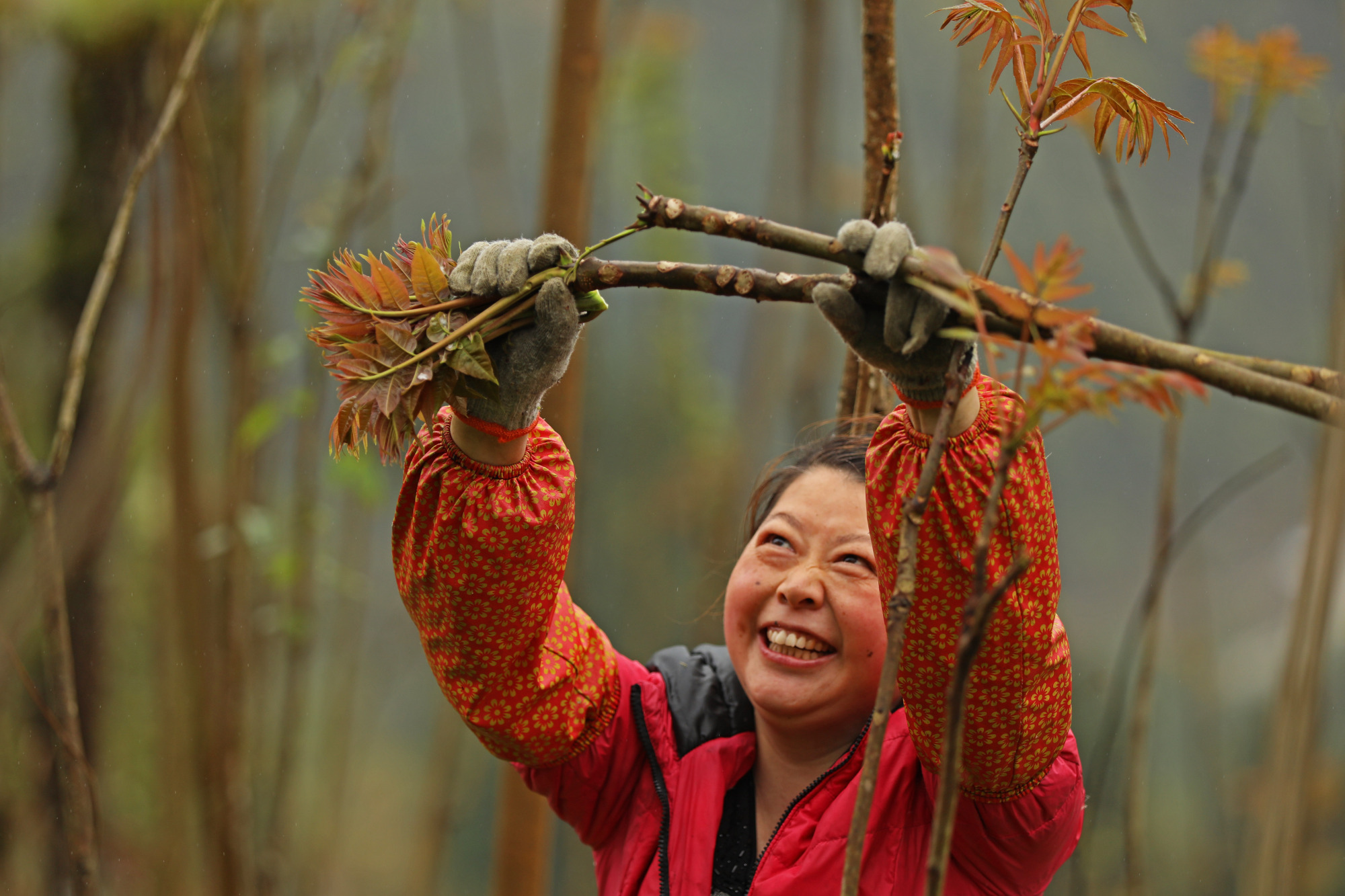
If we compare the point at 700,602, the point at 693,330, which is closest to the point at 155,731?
the point at 700,602

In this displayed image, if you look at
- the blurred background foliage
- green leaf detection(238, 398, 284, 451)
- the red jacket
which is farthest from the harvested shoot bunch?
green leaf detection(238, 398, 284, 451)

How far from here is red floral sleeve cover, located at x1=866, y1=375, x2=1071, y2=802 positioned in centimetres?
65

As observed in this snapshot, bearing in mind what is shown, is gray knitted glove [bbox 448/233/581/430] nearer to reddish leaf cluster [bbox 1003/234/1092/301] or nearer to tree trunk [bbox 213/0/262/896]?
reddish leaf cluster [bbox 1003/234/1092/301]

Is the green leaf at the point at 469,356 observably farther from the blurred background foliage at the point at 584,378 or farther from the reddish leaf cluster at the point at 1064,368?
the blurred background foliage at the point at 584,378

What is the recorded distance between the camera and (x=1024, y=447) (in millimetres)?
664

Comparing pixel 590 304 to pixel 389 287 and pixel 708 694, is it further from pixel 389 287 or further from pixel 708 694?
pixel 708 694

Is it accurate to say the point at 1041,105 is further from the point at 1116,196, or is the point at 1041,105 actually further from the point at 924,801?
the point at 1116,196

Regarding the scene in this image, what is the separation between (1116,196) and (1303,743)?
879mm

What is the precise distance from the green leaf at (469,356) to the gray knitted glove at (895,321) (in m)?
0.23

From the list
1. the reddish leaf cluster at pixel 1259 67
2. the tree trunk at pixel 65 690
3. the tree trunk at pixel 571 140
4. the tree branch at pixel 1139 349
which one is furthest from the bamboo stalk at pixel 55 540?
the reddish leaf cluster at pixel 1259 67

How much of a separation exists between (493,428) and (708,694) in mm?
392

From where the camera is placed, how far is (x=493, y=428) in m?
0.75

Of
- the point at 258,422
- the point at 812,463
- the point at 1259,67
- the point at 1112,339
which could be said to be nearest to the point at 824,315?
the point at 1112,339

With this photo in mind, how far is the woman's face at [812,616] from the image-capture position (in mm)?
865
